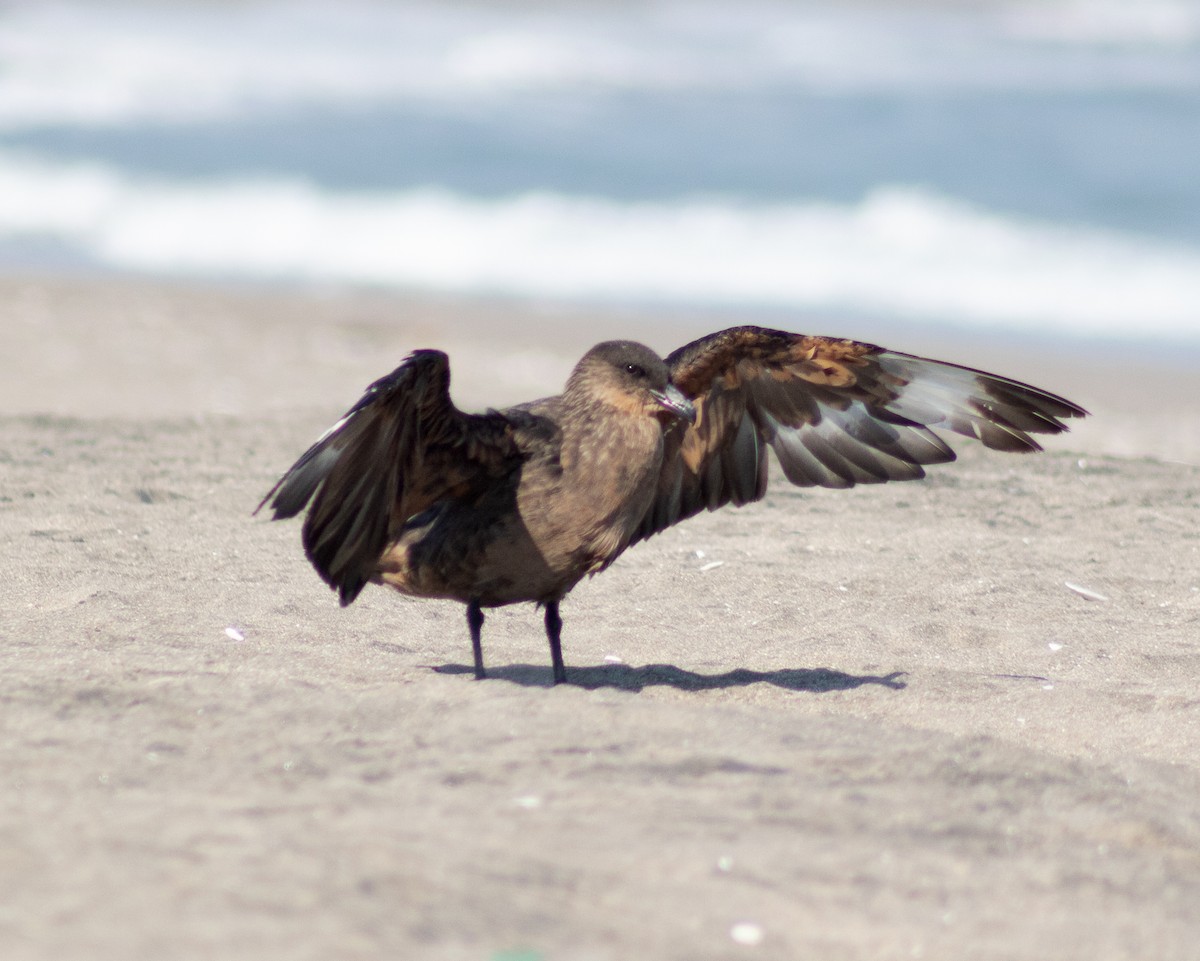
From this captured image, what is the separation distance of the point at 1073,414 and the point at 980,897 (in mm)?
2401

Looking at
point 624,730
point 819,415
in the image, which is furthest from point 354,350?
point 624,730

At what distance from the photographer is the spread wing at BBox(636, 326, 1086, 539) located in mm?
4977

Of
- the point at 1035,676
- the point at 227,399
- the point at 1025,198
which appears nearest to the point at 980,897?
the point at 1035,676

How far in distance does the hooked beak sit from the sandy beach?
0.83m

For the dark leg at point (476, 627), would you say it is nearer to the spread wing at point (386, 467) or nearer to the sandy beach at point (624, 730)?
the sandy beach at point (624, 730)

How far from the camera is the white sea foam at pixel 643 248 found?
691 inches

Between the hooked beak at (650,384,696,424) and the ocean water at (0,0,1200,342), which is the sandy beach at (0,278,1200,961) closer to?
the hooked beak at (650,384,696,424)

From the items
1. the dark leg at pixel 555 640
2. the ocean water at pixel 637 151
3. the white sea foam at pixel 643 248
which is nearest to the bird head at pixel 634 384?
the dark leg at pixel 555 640

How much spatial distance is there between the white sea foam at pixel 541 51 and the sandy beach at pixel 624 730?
2126cm

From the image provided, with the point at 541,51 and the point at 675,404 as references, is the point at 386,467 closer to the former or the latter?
the point at 675,404

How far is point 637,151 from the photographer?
24375mm

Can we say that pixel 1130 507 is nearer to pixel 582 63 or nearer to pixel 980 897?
pixel 980 897

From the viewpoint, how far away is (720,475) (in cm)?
533

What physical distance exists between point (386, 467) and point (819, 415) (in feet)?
5.65
